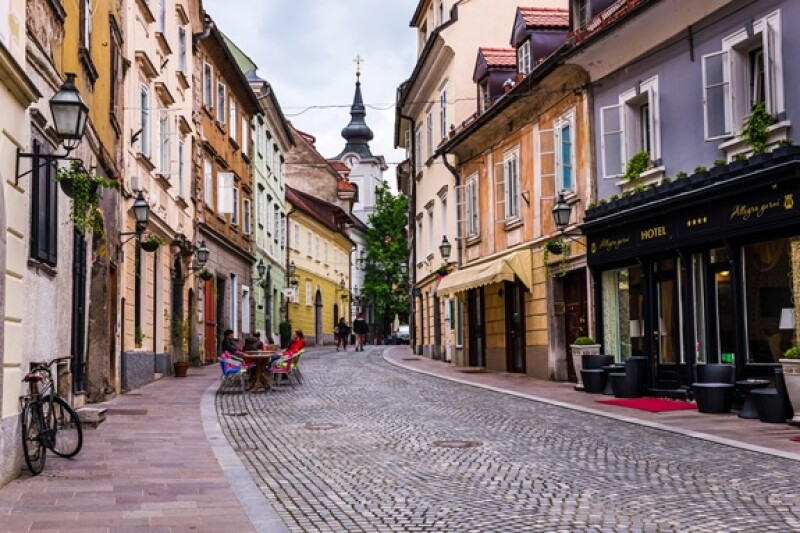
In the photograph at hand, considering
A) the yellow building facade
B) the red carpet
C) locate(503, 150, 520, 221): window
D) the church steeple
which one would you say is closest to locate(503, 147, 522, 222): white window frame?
locate(503, 150, 520, 221): window

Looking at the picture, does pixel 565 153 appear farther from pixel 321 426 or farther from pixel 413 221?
pixel 413 221

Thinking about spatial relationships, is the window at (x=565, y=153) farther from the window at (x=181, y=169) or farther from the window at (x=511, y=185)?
the window at (x=181, y=169)

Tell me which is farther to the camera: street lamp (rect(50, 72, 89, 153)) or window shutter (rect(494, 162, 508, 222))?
window shutter (rect(494, 162, 508, 222))

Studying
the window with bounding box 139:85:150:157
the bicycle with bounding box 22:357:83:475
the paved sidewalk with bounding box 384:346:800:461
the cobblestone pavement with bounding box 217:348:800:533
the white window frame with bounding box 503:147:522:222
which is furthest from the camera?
the white window frame with bounding box 503:147:522:222

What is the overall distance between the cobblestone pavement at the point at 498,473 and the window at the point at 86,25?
20.0ft

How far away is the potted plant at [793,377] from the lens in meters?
12.8

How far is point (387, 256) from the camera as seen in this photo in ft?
250

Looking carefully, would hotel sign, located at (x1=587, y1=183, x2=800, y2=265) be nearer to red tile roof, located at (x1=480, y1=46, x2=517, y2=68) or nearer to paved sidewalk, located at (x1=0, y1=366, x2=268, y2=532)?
paved sidewalk, located at (x1=0, y1=366, x2=268, y2=532)

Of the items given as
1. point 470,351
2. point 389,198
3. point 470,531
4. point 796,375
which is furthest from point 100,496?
point 389,198

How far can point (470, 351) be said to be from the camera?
3041 cm

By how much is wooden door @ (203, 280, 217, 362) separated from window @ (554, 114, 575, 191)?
41.8 ft

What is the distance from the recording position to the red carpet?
1584 cm

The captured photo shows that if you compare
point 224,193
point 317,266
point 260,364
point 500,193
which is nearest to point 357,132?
point 317,266

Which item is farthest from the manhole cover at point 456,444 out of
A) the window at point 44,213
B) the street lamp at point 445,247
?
the street lamp at point 445,247
